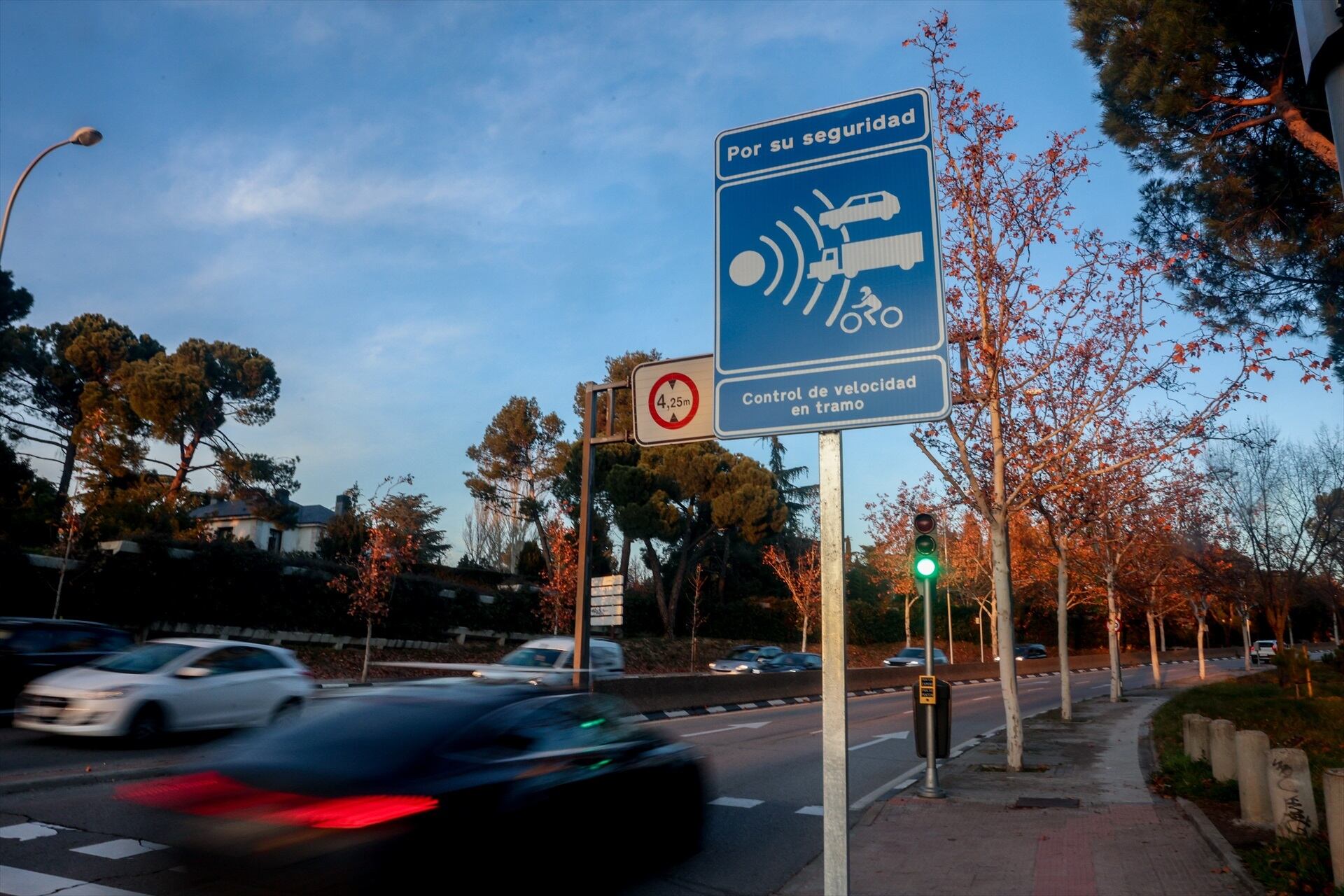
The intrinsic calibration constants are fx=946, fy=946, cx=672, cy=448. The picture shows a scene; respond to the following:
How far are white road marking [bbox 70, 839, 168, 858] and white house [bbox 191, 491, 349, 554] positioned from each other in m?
38.2

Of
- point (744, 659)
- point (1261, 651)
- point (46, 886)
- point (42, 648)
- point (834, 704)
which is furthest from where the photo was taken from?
point (1261, 651)

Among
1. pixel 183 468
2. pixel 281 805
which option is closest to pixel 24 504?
pixel 183 468

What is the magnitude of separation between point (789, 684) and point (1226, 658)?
5991cm

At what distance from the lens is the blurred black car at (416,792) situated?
4.50m

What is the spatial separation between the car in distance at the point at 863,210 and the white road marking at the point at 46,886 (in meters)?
5.54

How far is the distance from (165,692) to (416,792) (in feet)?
30.6

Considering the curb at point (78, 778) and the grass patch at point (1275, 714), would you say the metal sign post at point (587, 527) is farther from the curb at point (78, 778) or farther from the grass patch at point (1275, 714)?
the grass patch at point (1275, 714)

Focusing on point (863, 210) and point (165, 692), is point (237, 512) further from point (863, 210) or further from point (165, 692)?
point (863, 210)

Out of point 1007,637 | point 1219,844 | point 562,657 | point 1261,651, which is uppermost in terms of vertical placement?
point 1007,637

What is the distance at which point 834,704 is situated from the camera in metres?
2.88

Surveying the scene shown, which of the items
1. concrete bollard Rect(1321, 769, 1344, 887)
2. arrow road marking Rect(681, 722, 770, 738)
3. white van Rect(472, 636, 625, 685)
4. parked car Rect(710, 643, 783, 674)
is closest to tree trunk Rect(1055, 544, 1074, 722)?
arrow road marking Rect(681, 722, 770, 738)

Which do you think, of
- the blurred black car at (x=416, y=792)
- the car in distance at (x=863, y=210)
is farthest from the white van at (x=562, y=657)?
the car in distance at (x=863, y=210)

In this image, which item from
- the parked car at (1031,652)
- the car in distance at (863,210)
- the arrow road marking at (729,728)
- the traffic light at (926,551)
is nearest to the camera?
the car in distance at (863,210)

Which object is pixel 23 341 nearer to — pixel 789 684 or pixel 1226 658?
pixel 789 684
